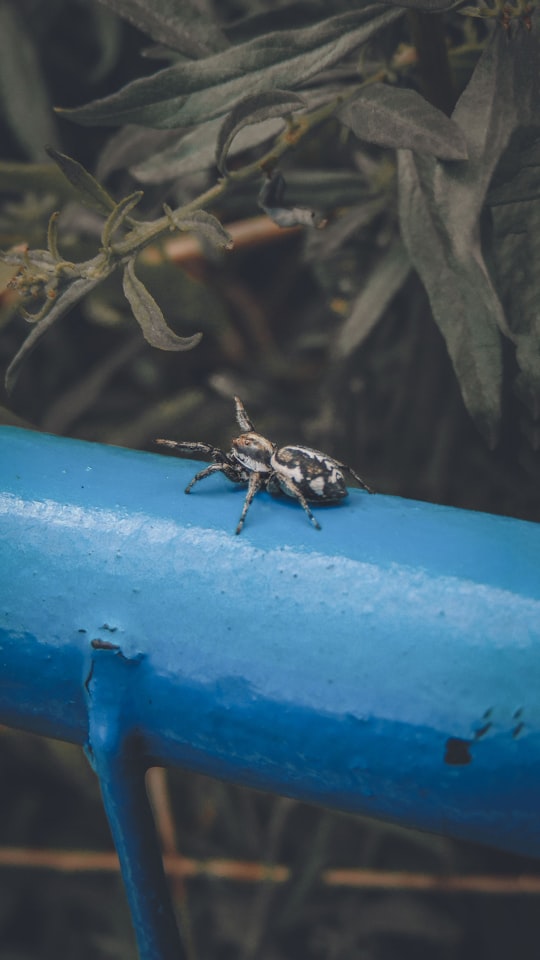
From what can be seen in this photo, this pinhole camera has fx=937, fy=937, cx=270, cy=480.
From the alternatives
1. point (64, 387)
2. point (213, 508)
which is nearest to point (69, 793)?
point (64, 387)

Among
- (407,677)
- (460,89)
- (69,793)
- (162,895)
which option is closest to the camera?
(407,677)

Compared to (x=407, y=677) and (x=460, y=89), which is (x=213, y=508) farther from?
(x=460, y=89)

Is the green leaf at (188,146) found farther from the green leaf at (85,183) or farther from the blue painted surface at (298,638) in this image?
the blue painted surface at (298,638)

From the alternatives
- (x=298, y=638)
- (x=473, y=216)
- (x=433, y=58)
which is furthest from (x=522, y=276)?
(x=298, y=638)

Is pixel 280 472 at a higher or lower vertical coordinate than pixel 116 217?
lower

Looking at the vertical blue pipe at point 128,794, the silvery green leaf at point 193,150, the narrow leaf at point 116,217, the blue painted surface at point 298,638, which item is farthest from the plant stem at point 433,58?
the vertical blue pipe at point 128,794

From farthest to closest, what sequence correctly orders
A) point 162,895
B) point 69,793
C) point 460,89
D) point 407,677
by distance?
1. point 69,793
2. point 460,89
3. point 162,895
4. point 407,677

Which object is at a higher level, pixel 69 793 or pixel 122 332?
pixel 122 332

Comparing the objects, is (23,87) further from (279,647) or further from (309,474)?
(279,647)
